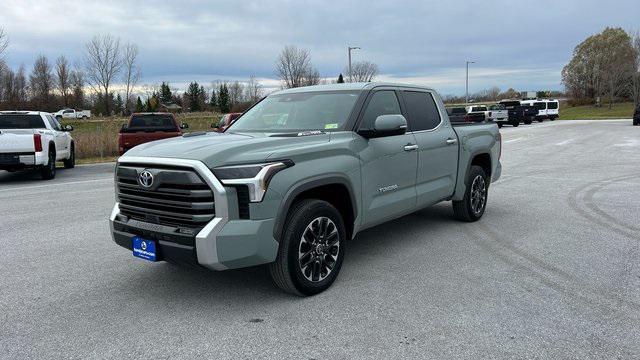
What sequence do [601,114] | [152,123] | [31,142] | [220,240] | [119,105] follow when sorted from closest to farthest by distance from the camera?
[220,240], [31,142], [152,123], [601,114], [119,105]

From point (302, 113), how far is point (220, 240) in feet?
6.64

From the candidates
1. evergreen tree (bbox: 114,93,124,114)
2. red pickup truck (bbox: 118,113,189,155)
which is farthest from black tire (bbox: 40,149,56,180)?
evergreen tree (bbox: 114,93,124,114)

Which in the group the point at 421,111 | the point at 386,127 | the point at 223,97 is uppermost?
the point at 223,97

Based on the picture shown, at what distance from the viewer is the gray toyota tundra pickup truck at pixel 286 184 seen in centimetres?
383

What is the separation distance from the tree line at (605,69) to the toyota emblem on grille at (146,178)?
68.5 metres

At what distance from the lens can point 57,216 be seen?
314 inches

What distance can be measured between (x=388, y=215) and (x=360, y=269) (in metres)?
0.63

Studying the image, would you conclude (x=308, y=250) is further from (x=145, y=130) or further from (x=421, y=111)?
(x=145, y=130)

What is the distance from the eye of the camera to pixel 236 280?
4.78 meters

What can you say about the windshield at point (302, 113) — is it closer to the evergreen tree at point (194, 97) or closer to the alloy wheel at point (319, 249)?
the alloy wheel at point (319, 249)

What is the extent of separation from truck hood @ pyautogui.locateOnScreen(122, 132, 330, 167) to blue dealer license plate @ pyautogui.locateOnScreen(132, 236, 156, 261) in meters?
0.69

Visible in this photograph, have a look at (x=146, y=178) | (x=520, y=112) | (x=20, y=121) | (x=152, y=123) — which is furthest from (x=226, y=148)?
(x=520, y=112)

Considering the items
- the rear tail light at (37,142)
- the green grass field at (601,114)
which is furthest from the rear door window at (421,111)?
the green grass field at (601,114)

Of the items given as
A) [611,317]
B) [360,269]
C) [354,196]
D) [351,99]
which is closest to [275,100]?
[351,99]
